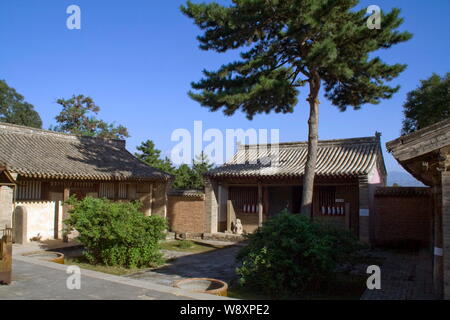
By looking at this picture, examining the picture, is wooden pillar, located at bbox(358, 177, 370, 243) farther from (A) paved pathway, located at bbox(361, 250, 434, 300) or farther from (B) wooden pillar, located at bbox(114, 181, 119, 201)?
(B) wooden pillar, located at bbox(114, 181, 119, 201)

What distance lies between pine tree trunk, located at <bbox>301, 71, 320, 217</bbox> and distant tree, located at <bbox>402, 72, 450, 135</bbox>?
814cm

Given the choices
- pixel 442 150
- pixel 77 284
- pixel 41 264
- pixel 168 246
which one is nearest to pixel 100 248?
pixel 41 264

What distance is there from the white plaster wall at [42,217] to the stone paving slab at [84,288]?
604 centimetres

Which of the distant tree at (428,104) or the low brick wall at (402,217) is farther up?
the distant tree at (428,104)

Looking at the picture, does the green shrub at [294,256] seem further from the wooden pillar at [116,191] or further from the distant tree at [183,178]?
the distant tree at [183,178]

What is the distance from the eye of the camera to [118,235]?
32.2 ft

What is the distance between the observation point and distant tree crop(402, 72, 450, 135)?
1733 cm

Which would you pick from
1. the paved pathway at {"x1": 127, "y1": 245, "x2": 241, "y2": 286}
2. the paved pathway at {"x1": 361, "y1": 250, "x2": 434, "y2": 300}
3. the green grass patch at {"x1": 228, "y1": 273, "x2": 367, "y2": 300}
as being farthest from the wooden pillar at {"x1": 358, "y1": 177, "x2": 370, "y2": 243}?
the green grass patch at {"x1": 228, "y1": 273, "x2": 367, "y2": 300}

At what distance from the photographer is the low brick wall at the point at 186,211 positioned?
1766 cm

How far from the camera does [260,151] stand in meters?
19.4

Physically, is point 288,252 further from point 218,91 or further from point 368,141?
point 368,141

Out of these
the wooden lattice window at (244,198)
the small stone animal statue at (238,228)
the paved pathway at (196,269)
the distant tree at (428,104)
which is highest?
the distant tree at (428,104)

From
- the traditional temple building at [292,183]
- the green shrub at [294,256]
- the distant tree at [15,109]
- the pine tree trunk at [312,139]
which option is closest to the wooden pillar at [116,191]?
the traditional temple building at [292,183]
